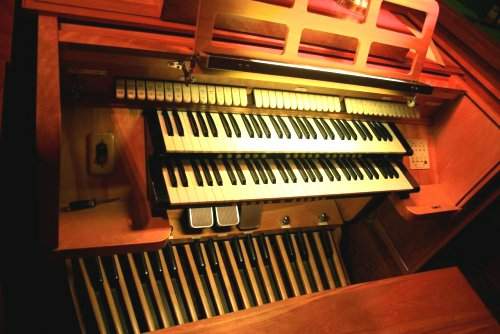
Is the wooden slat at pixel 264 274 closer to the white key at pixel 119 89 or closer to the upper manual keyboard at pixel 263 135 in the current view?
the upper manual keyboard at pixel 263 135

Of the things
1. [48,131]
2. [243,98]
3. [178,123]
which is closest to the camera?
[48,131]

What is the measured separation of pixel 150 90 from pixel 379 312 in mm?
1171

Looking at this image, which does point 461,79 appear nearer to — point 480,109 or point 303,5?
point 480,109

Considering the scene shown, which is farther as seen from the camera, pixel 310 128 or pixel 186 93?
pixel 310 128

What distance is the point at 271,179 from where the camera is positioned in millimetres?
1527

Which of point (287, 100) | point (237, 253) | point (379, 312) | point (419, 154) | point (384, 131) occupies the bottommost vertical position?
point (237, 253)

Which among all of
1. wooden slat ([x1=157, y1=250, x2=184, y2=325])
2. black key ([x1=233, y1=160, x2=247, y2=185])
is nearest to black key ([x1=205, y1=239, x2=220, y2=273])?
wooden slat ([x1=157, y1=250, x2=184, y2=325])

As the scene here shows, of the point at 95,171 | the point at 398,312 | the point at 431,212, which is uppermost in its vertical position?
the point at 95,171

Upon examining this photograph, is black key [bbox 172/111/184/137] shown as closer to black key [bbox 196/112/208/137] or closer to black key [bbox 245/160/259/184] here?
black key [bbox 196/112/208/137]

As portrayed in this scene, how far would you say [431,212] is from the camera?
187 cm

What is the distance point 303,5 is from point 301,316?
42.6 inches

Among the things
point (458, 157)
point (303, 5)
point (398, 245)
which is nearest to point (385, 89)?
point (303, 5)

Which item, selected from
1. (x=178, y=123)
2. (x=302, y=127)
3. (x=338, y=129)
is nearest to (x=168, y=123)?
(x=178, y=123)

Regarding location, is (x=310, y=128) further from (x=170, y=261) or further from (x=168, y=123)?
(x=170, y=261)
